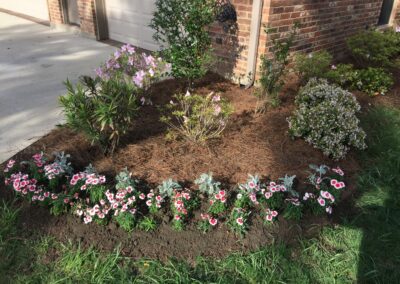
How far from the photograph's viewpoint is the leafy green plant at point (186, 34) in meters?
4.58

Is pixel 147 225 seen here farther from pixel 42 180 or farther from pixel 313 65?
pixel 313 65

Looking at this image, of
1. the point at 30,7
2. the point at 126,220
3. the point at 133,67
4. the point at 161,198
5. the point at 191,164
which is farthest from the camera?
the point at 30,7

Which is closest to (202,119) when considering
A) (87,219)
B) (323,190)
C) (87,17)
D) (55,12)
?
(323,190)

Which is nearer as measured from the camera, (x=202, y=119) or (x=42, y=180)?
(x=42, y=180)

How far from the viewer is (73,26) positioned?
919 centimetres

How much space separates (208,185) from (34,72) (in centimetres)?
453

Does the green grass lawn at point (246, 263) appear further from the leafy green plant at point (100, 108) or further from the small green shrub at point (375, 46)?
the small green shrub at point (375, 46)

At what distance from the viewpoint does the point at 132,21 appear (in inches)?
305

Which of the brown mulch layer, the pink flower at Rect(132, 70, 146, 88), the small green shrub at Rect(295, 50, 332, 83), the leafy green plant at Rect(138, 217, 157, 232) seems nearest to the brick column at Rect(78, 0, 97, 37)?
the brown mulch layer

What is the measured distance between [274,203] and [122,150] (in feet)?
A: 5.23

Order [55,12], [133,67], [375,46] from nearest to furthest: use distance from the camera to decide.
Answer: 1. [133,67]
2. [375,46]
3. [55,12]

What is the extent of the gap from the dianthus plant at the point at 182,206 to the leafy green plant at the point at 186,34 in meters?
2.31

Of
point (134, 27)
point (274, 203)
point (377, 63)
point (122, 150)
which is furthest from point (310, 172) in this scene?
point (134, 27)

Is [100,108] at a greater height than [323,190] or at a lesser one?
greater
